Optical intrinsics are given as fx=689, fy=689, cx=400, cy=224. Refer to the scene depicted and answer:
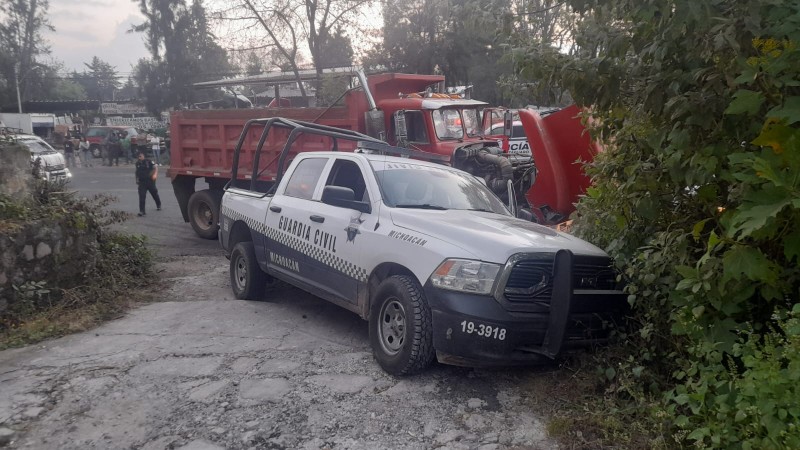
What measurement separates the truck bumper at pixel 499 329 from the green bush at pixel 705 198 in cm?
42

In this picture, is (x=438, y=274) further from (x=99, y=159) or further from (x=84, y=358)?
(x=99, y=159)

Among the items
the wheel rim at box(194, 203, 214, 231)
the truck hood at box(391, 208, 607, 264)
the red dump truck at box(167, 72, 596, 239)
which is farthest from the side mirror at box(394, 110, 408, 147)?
the truck hood at box(391, 208, 607, 264)

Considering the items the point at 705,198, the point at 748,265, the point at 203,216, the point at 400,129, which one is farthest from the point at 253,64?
the point at 748,265

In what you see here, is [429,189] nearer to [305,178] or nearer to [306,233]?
[306,233]

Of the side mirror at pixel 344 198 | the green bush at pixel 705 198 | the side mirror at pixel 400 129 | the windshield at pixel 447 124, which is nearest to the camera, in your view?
the green bush at pixel 705 198

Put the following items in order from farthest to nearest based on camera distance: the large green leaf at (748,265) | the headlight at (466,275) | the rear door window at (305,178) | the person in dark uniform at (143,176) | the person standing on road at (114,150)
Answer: the person standing on road at (114,150)
the person in dark uniform at (143,176)
the rear door window at (305,178)
the headlight at (466,275)
the large green leaf at (748,265)

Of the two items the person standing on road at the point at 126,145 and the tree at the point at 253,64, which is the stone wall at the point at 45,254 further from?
the person standing on road at the point at 126,145

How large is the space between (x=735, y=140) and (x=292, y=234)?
410 cm

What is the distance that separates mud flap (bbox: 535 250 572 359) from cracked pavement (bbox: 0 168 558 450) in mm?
440

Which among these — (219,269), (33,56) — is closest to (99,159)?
(33,56)

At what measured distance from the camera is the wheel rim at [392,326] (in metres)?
5.16

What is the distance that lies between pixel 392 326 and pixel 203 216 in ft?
26.9

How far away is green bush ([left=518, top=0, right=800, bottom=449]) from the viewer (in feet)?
11.0

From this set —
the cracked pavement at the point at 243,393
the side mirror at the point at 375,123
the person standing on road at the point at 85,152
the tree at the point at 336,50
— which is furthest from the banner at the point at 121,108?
the cracked pavement at the point at 243,393
